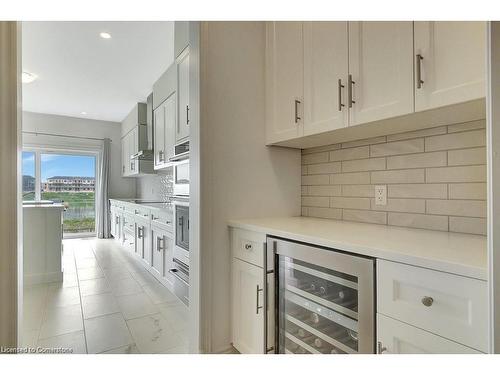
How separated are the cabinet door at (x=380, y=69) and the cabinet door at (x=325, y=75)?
0.16ft

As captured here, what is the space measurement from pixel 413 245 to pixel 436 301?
0.22 metres

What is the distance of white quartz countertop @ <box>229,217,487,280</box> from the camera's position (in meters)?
0.75

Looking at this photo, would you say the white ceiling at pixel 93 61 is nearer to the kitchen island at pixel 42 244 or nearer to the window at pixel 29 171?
the window at pixel 29 171

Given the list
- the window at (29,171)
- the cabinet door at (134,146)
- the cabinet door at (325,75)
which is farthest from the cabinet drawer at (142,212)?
the window at (29,171)

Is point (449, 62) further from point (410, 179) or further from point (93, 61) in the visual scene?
point (93, 61)

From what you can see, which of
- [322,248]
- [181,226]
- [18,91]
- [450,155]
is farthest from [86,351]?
[450,155]

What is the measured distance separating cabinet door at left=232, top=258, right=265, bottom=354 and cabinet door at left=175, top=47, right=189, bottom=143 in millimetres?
1456

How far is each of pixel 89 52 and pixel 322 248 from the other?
3.46 m

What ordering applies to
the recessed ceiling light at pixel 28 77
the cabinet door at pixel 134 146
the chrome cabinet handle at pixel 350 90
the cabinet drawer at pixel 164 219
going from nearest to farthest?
the chrome cabinet handle at pixel 350 90 < the cabinet drawer at pixel 164 219 < the recessed ceiling light at pixel 28 77 < the cabinet door at pixel 134 146

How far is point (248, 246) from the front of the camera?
151 centimetres

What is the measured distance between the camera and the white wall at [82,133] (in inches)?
219

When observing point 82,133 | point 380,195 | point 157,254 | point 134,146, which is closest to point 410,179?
point 380,195

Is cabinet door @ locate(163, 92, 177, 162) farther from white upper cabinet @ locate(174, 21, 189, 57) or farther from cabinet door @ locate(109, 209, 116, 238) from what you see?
cabinet door @ locate(109, 209, 116, 238)

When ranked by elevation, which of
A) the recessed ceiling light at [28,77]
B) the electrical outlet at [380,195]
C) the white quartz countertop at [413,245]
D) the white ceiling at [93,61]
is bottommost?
the white quartz countertop at [413,245]
